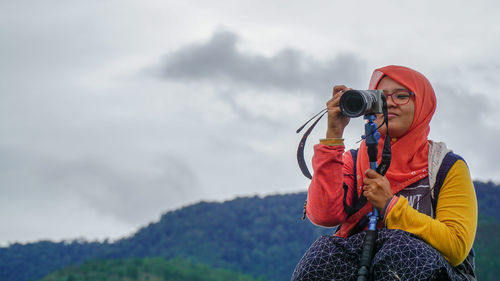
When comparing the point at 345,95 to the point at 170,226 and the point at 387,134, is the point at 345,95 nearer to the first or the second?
the point at 387,134

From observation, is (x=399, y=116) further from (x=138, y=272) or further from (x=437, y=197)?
(x=138, y=272)

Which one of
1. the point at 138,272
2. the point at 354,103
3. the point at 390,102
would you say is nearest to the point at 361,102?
the point at 354,103

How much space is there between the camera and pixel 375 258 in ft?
8.10

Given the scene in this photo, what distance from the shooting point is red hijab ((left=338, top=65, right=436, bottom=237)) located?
2816mm

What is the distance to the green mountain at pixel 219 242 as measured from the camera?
60.0m

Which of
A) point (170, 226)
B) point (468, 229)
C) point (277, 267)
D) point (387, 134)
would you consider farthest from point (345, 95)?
point (170, 226)

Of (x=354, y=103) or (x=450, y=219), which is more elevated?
(x=354, y=103)

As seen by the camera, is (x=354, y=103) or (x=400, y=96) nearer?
(x=354, y=103)

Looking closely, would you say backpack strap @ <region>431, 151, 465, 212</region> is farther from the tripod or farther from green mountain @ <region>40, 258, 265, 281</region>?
green mountain @ <region>40, 258, 265, 281</region>

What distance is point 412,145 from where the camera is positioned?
2.84 m

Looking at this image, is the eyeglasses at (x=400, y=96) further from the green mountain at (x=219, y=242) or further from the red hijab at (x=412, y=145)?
the green mountain at (x=219, y=242)

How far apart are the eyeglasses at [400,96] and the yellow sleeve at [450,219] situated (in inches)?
12.7

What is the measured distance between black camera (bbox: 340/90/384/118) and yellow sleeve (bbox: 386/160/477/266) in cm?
36

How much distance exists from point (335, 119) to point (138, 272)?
51.6m
